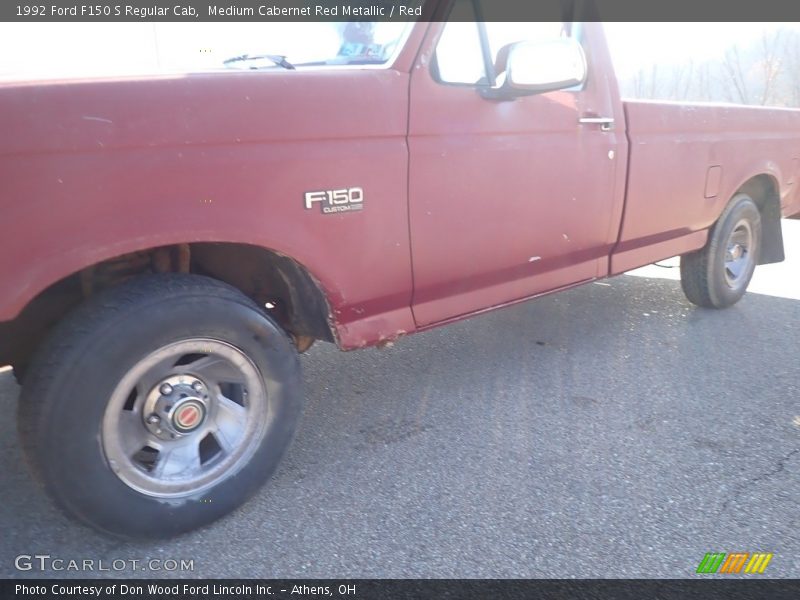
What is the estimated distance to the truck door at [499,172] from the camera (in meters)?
2.75

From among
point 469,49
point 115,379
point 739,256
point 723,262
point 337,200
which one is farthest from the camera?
point 739,256

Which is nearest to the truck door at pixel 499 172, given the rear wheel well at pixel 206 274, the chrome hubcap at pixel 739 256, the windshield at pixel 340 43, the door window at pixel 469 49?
the door window at pixel 469 49

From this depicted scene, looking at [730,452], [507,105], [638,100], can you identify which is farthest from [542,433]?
[638,100]

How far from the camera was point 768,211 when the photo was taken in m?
4.95

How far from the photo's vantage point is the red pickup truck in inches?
78.3

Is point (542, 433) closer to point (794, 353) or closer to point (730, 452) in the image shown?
point (730, 452)

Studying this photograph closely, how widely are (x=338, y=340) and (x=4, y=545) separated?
133 centimetres

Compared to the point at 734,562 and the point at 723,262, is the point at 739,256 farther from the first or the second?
the point at 734,562

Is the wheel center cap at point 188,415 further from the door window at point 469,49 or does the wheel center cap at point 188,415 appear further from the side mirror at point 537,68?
the side mirror at point 537,68

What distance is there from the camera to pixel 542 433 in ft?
10.1

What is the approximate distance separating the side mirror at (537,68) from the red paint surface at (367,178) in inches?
3.6

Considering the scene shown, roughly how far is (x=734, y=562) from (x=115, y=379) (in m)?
2.08

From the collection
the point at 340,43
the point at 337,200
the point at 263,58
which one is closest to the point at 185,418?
the point at 337,200

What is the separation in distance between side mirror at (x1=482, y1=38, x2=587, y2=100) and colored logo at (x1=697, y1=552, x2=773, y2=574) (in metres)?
1.91
